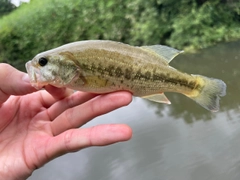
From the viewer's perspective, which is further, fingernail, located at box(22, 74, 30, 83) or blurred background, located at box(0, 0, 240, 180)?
blurred background, located at box(0, 0, 240, 180)

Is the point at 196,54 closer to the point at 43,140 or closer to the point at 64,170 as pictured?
the point at 64,170

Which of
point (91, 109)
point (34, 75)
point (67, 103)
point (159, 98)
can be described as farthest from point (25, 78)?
point (159, 98)

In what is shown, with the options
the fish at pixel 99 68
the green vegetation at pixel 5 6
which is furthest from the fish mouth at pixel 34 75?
the green vegetation at pixel 5 6

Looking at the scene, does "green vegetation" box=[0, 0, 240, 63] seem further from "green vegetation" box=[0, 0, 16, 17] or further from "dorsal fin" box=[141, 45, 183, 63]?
"green vegetation" box=[0, 0, 16, 17]

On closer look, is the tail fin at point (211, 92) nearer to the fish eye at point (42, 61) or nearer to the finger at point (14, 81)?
the fish eye at point (42, 61)

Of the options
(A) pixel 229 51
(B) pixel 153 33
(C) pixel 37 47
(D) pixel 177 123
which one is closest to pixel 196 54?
(A) pixel 229 51

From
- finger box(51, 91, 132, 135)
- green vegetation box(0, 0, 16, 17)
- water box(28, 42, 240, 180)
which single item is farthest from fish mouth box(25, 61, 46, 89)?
green vegetation box(0, 0, 16, 17)

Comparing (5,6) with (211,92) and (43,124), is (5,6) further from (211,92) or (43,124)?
(211,92)
